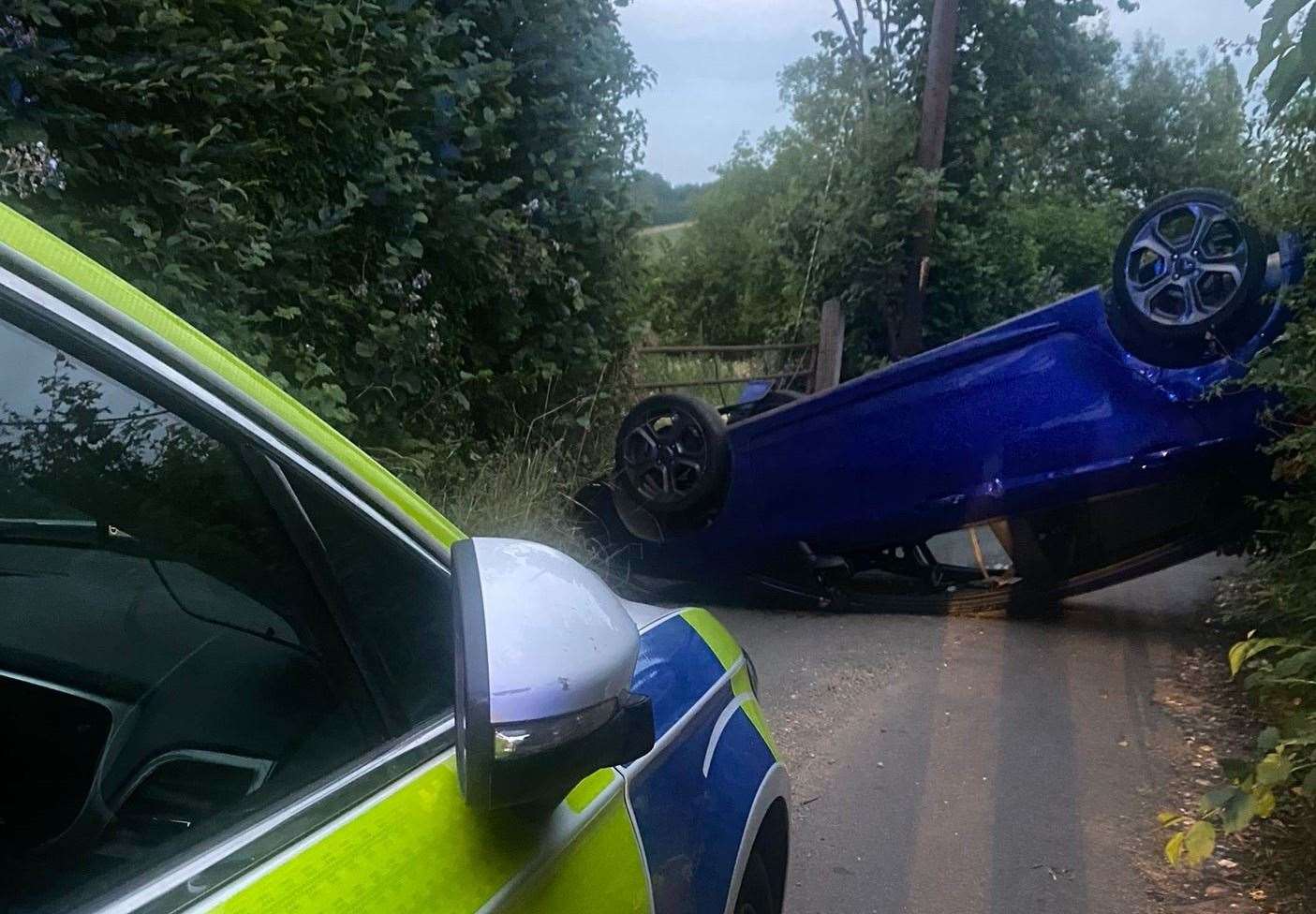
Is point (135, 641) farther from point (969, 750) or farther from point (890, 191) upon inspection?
point (890, 191)

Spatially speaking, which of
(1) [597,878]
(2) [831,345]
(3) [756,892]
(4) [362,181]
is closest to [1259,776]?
(3) [756,892]

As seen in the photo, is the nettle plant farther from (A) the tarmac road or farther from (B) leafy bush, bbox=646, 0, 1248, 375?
(B) leafy bush, bbox=646, 0, 1248, 375

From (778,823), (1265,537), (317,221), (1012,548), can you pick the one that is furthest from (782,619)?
(778,823)

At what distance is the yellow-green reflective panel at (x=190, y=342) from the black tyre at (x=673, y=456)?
4.97 meters

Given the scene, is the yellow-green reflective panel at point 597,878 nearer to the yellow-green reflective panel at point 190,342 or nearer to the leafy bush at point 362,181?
the yellow-green reflective panel at point 190,342

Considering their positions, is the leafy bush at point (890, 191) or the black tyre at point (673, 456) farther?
the leafy bush at point (890, 191)

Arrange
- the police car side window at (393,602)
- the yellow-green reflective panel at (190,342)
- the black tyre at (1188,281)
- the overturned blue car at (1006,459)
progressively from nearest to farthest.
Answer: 1. the yellow-green reflective panel at (190,342)
2. the police car side window at (393,602)
3. the black tyre at (1188,281)
4. the overturned blue car at (1006,459)

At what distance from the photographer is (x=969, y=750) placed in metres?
4.69

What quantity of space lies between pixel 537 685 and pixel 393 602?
403 millimetres

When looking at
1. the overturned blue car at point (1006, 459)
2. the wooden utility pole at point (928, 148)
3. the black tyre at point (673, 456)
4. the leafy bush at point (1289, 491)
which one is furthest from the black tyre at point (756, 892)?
the wooden utility pole at point (928, 148)

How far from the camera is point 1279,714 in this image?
14.7 ft

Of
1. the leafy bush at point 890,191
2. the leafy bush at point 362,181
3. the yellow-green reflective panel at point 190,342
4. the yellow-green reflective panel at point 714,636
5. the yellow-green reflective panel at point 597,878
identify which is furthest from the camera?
the leafy bush at point 890,191

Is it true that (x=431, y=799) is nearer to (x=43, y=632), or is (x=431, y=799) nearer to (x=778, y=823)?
(x=43, y=632)

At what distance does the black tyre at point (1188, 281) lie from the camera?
541 cm
